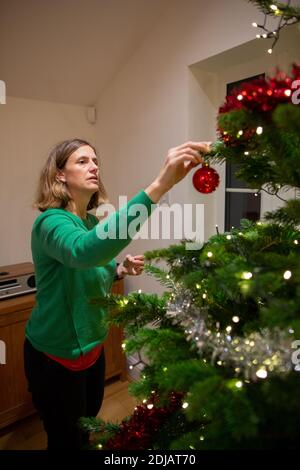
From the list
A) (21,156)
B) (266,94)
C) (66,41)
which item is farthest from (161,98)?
(266,94)

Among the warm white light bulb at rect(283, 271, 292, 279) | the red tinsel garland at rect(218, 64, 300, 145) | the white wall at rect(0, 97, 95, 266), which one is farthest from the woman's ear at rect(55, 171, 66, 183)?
the white wall at rect(0, 97, 95, 266)

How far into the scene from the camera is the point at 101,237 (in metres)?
0.72

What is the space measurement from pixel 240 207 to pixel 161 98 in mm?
768

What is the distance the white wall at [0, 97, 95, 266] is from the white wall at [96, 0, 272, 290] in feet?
1.16

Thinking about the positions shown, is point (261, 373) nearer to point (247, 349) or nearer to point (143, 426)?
point (247, 349)

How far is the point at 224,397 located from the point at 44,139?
2064 millimetres

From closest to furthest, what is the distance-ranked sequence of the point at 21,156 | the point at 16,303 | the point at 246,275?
the point at 246,275 < the point at 16,303 < the point at 21,156

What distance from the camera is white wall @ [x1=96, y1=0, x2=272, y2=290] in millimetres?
1476

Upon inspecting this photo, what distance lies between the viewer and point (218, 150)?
25.0 inches

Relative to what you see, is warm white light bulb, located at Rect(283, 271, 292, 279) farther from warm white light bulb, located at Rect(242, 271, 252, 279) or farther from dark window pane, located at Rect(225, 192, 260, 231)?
dark window pane, located at Rect(225, 192, 260, 231)

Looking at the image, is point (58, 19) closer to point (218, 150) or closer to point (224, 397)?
point (218, 150)

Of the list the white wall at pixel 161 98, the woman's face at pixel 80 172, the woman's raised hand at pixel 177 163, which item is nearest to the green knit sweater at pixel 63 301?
the woman's face at pixel 80 172

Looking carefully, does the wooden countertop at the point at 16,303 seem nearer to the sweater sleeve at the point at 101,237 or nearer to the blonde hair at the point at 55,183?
the blonde hair at the point at 55,183

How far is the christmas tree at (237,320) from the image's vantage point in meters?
0.42
